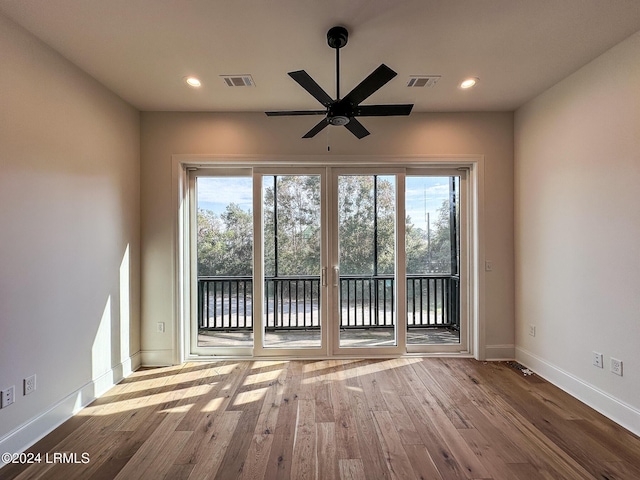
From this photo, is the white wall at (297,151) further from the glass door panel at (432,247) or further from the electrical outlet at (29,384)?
the electrical outlet at (29,384)

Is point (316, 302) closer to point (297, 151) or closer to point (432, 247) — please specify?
point (432, 247)

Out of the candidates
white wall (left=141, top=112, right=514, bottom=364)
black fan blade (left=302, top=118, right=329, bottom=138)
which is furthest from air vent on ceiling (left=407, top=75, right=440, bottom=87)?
black fan blade (left=302, top=118, right=329, bottom=138)

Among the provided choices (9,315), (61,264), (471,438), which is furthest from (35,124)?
(471,438)

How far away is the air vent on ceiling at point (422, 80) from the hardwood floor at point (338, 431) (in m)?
2.90

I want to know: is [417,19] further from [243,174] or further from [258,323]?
[258,323]

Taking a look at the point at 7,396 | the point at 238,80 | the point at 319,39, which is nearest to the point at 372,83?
the point at 319,39

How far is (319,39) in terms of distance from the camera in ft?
7.15

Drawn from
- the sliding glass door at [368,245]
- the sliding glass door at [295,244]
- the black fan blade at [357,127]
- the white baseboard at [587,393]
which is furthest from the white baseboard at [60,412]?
the white baseboard at [587,393]

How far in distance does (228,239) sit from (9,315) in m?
1.98

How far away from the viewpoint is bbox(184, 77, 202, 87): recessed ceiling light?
2699mm

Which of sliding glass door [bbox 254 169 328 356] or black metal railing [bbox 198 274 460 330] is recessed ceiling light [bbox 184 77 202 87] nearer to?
sliding glass door [bbox 254 169 328 356]

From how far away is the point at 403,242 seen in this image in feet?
11.6

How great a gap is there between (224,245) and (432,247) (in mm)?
2553

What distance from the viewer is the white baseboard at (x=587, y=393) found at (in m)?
2.21
